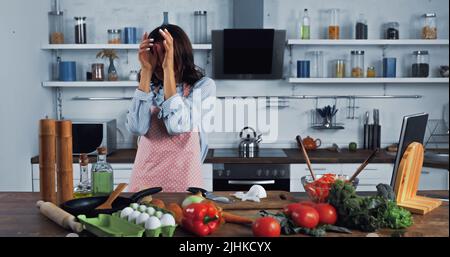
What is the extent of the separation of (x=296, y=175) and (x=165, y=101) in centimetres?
183

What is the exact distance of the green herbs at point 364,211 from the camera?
4.81 ft

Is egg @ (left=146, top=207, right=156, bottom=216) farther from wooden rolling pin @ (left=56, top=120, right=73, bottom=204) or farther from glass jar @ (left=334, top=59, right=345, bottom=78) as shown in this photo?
glass jar @ (left=334, top=59, right=345, bottom=78)

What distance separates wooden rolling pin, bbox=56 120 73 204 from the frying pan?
124mm

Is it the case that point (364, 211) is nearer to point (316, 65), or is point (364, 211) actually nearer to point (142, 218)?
point (142, 218)

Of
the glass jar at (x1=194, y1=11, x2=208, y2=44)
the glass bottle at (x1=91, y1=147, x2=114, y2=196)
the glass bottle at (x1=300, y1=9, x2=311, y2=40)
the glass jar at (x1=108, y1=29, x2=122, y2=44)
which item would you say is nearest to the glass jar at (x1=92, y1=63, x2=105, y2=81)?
the glass jar at (x1=108, y1=29, x2=122, y2=44)

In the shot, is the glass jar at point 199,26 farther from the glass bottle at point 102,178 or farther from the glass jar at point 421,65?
the glass bottle at point 102,178

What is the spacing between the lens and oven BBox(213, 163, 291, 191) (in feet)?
12.3

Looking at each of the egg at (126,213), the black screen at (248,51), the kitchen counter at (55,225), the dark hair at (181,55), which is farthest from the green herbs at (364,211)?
the black screen at (248,51)

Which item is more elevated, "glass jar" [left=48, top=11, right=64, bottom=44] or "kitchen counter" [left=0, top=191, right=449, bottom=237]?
"glass jar" [left=48, top=11, right=64, bottom=44]

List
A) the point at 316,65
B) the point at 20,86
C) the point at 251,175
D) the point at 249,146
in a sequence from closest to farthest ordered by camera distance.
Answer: the point at 20,86, the point at 251,175, the point at 249,146, the point at 316,65

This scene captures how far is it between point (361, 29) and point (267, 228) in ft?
9.99

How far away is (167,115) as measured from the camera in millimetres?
2133

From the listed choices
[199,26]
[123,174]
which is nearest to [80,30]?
[199,26]
